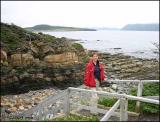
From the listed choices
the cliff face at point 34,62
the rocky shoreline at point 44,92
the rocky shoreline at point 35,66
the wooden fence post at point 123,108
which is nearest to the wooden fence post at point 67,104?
the wooden fence post at point 123,108

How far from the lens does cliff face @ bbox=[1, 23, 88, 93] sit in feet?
78.3

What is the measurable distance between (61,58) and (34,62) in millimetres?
2723

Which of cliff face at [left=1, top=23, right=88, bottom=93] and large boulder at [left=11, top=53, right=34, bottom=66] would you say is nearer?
cliff face at [left=1, top=23, right=88, bottom=93]

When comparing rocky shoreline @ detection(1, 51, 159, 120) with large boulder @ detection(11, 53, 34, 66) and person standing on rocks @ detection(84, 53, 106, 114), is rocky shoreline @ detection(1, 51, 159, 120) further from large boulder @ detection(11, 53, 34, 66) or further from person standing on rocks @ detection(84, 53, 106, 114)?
large boulder @ detection(11, 53, 34, 66)

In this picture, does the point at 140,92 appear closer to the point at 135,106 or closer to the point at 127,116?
the point at 135,106

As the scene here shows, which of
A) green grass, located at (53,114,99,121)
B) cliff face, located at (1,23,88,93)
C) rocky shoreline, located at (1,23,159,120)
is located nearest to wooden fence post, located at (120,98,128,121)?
green grass, located at (53,114,99,121)

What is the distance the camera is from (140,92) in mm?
10977

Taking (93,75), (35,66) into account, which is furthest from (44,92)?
(93,75)

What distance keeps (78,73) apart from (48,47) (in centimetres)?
335

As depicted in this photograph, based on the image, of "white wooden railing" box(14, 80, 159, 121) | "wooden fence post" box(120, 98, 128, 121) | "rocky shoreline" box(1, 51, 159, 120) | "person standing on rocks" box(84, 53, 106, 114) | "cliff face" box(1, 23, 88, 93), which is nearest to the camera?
"white wooden railing" box(14, 80, 159, 121)

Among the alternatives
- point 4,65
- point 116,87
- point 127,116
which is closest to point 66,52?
point 4,65

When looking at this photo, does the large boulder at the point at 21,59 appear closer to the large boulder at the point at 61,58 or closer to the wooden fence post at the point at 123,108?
the large boulder at the point at 61,58

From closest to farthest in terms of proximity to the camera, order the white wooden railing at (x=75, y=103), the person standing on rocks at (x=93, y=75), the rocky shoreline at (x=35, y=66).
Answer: the white wooden railing at (x=75, y=103)
the person standing on rocks at (x=93, y=75)
the rocky shoreline at (x=35, y=66)

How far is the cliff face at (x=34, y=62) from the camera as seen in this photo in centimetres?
2386
